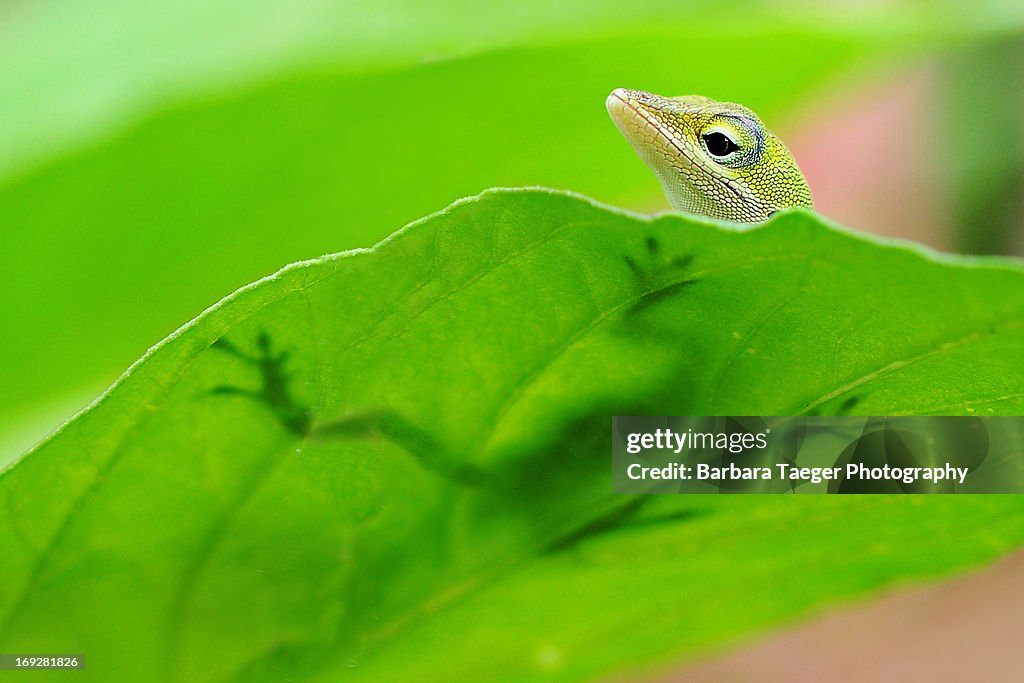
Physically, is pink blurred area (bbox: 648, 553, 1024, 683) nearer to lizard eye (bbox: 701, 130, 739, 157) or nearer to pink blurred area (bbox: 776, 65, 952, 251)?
pink blurred area (bbox: 776, 65, 952, 251)

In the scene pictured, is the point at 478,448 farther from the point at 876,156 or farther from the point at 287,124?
the point at 876,156

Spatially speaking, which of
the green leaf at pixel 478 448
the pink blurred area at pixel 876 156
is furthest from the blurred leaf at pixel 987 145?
the green leaf at pixel 478 448

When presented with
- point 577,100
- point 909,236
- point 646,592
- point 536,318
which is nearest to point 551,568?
point 646,592

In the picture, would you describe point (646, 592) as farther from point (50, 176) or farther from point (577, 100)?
point (50, 176)

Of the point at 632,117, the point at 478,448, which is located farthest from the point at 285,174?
the point at 478,448

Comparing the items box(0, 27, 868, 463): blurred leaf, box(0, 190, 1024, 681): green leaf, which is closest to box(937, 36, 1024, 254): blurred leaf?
box(0, 27, 868, 463): blurred leaf
